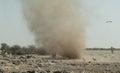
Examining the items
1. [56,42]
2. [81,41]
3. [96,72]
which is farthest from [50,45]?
[96,72]

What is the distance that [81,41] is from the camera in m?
48.0

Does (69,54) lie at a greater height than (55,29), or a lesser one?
lesser

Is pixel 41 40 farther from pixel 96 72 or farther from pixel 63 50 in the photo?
pixel 96 72

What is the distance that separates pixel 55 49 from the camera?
4791 cm

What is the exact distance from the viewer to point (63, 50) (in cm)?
4772

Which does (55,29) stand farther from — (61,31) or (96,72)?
(96,72)

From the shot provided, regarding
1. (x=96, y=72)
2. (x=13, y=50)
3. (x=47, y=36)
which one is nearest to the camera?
(x=96, y=72)

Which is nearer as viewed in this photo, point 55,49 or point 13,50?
point 55,49

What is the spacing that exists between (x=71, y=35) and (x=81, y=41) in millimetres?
1628

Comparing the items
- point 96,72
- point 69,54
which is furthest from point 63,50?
point 96,72

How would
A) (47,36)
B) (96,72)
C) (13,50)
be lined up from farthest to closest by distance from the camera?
(13,50)
(47,36)
(96,72)

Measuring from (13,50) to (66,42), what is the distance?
114 feet

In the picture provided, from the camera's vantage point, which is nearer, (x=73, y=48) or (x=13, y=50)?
(x=73, y=48)

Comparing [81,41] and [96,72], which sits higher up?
[81,41]
